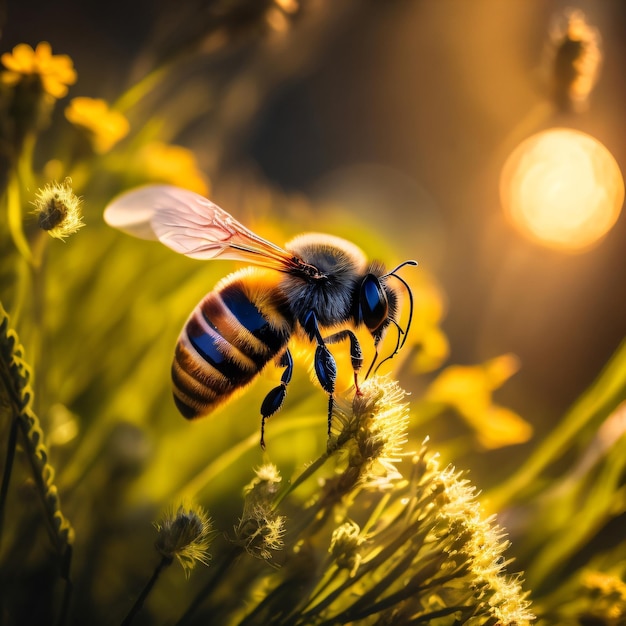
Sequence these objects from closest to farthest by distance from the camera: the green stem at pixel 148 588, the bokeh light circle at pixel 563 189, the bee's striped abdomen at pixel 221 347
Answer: the green stem at pixel 148 588, the bee's striped abdomen at pixel 221 347, the bokeh light circle at pixel 563 189

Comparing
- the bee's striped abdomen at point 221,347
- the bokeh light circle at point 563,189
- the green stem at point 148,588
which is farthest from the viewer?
the bokeh light circle at point 563,189

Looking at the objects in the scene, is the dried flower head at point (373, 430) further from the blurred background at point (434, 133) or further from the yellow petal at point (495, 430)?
the blurred background at point (434, 133)

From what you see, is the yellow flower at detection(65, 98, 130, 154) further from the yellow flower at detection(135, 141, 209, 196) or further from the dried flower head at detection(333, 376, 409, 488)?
the dried flower head at detection(333, 376, 409, 488)

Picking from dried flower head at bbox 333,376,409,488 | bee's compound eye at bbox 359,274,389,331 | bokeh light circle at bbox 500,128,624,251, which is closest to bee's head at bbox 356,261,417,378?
bee's compound eye at bbox 359,274,389,331

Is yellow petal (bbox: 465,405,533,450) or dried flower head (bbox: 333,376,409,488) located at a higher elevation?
yellow petal (bbox: 465,405,533,450)

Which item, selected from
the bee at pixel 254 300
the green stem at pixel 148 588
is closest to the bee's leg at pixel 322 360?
the bee at pixel 254 300

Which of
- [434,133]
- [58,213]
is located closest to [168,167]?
[58,213]

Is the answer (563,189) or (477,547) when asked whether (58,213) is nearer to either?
(477,547)
